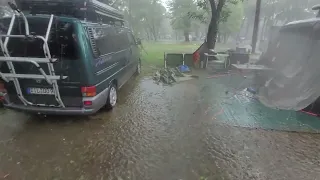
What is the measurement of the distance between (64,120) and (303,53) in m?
6.15

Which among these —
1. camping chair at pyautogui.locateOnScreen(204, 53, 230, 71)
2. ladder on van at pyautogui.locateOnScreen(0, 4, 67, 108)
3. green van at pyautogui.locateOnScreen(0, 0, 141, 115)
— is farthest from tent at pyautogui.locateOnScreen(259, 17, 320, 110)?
ladder on van at pyautogui.locateOnScreen(0, 4, 67, 108)

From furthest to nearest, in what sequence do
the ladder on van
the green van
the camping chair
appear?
the camping chair, the green van, the ladder on van

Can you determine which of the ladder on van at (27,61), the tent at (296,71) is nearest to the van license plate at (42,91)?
the ladder on van at (27,61)

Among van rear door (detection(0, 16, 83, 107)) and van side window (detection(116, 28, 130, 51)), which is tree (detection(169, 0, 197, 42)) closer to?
van side window (detection(116, 28, 130, 51))

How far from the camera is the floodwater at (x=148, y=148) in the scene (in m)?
3.29

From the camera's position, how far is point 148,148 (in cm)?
395

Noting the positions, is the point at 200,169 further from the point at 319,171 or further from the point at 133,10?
the point at 133,10

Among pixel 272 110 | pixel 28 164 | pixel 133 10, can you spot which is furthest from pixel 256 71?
pixel 133 10

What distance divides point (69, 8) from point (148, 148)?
3722 mm

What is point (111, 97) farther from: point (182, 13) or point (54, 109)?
point (182, 13)

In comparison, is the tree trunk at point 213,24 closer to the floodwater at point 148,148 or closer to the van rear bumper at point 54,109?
the floodwater at point 148,148

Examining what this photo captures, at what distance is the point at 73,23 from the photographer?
4109 millimetres

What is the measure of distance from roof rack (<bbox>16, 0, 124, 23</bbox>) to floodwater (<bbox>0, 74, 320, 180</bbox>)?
2.28 meters

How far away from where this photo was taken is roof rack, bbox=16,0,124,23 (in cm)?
531
